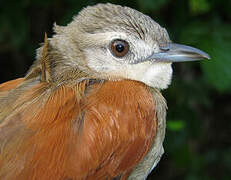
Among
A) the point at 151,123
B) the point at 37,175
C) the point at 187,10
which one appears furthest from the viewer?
the point at 187,10

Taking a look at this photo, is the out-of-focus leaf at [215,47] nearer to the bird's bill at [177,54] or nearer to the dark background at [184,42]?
the dark background at [184,42]

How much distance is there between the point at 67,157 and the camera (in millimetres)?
2229

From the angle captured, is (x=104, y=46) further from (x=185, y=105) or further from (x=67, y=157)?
(x=185, y=105)

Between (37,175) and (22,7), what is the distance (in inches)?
86.8

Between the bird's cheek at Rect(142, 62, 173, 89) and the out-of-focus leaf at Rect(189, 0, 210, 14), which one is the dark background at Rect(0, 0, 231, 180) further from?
the bird's cheek at Rect(142, 62, 173, 89)

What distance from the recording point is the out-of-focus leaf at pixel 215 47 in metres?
3.45

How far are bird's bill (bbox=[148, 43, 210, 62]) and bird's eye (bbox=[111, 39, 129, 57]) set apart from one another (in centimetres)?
18

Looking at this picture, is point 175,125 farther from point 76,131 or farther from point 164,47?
point 76,131

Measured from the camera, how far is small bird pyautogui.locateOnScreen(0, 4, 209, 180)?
2229 millimetres

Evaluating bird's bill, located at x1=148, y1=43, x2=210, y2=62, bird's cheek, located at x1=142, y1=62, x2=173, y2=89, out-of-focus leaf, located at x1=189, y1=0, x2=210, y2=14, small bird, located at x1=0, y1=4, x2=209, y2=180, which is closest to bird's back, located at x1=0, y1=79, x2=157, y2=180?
small bird, located at x1=0, y1=4, x2=209, y2=180

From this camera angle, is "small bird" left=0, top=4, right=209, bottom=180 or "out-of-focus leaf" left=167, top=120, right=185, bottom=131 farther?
"out-of-focus leaf" left=167, top=120, right=185, bottom=131

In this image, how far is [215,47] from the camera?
3541mm

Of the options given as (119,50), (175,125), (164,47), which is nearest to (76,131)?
(119,50)

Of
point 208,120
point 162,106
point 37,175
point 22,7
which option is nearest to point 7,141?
point 37,175
